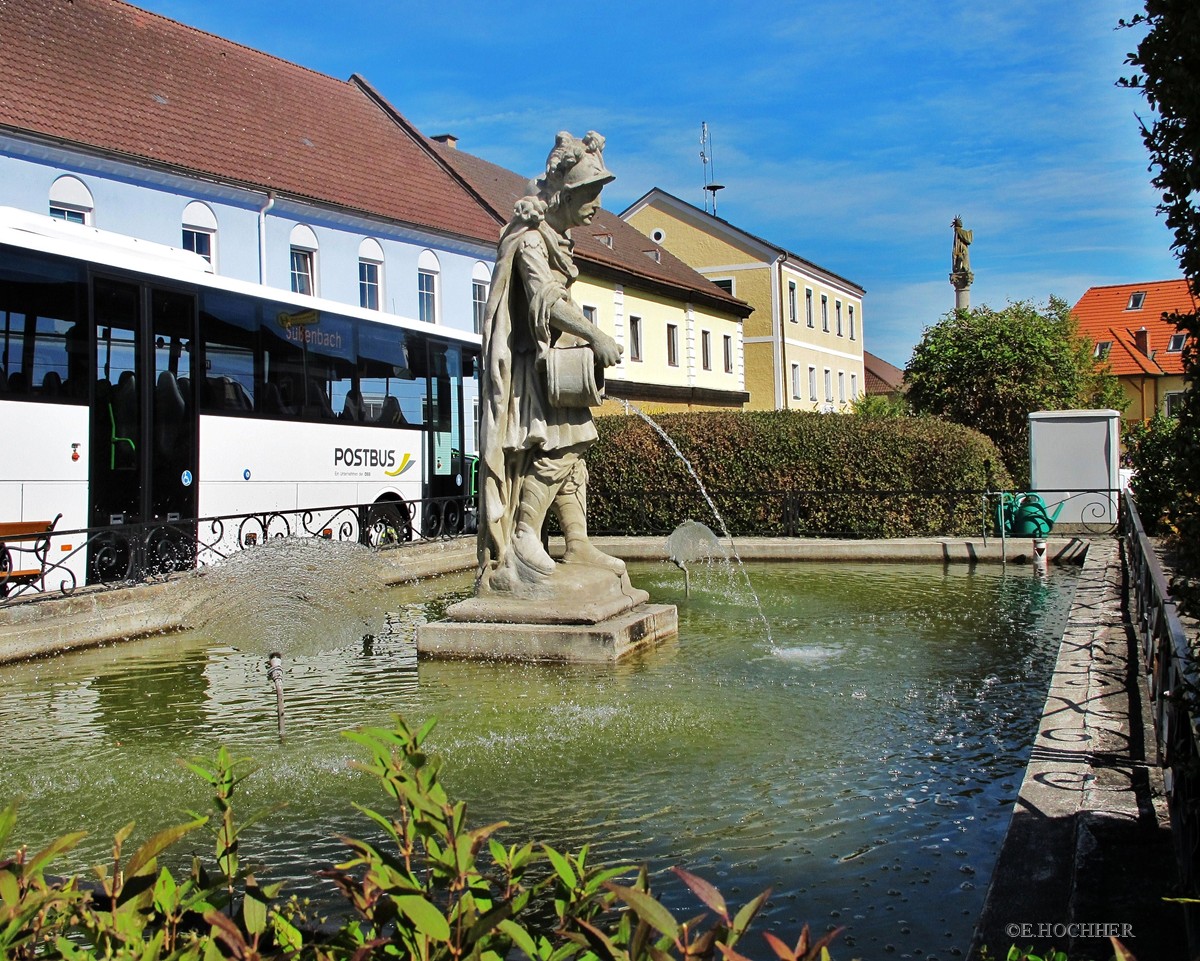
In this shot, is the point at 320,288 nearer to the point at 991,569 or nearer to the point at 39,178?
the point at 39,178

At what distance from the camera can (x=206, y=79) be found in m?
29.5

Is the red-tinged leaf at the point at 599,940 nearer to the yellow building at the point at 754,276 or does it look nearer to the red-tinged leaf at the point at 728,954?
the red-tinged leaf at the point at 728,954

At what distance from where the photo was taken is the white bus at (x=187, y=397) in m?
11.5

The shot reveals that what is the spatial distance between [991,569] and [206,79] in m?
24.8

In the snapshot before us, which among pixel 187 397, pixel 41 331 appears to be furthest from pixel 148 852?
pixel 187 397

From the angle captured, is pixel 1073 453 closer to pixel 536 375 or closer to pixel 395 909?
pixel 536 375

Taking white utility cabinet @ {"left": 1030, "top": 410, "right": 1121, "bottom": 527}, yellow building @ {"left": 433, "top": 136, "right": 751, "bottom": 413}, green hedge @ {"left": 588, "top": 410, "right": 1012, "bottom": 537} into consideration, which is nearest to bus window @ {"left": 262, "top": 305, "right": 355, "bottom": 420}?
green hedge @ {"left": 588, "top": 410, "right": 1012, "bottom": 537}

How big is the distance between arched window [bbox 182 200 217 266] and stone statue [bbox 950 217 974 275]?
882 inches

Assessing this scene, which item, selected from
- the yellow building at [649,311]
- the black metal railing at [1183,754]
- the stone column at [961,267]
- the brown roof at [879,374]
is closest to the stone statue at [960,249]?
the stone column at [961,267]

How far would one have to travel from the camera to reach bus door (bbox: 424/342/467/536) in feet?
60.8

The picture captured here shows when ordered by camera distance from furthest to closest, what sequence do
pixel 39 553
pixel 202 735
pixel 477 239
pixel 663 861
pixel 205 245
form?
pixel 477 239 < pixel 205 245 < pixel 39 553 < pixel 202 735 < pixel 663 861

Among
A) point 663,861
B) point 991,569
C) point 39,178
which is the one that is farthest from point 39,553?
point 39,178

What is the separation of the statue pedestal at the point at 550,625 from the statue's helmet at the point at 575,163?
2777 mm

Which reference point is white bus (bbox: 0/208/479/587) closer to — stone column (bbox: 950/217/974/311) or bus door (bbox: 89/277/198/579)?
bus door (bbox: 89/277/198/579)
